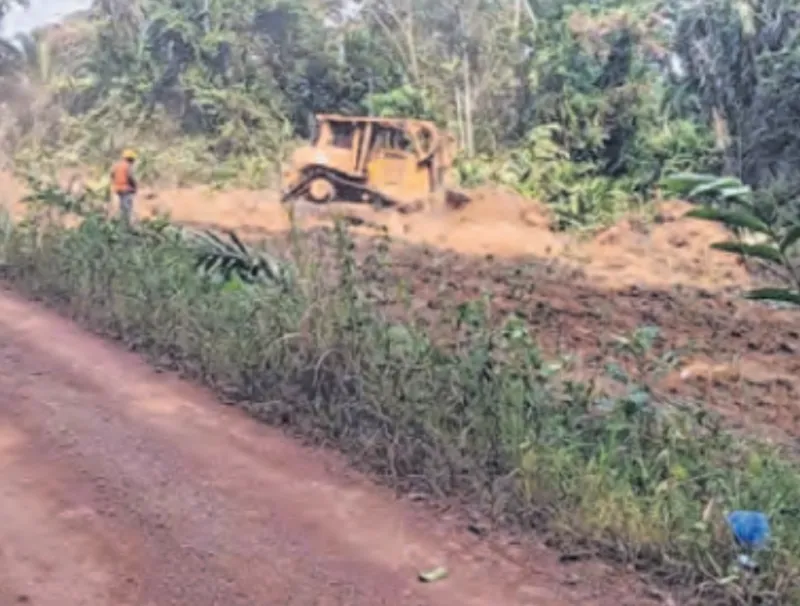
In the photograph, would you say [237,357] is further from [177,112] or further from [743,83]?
[177,112]

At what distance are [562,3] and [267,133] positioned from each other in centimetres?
774

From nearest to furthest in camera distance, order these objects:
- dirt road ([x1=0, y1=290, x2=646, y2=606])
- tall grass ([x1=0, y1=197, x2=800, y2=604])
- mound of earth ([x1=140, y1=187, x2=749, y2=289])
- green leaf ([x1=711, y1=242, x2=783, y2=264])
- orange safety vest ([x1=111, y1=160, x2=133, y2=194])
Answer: green leaf ([x1=711, y1=242, x2=783, y2=264]) → dirt road ([x1=0, y1=290, x2=646, y2=606]) → tall grass ([x1=0, y1=197, x2=800, y2=604]) → orange safety vest ([x1=111, y1=160, x2=133, y2=194]) → mound of earth ([x1=140, y1=187, x2=749, y2=289])

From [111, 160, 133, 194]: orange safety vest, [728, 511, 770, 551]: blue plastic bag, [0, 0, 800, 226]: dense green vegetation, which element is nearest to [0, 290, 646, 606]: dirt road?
[728, 511, 770, 551]: blue plastic bag

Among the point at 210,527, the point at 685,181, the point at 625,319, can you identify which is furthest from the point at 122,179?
the point at 685,181

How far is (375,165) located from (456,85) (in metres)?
7.16

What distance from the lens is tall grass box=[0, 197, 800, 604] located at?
344 centimetres

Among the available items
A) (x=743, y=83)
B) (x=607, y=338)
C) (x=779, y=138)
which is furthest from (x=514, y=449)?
(x=743, y=83)

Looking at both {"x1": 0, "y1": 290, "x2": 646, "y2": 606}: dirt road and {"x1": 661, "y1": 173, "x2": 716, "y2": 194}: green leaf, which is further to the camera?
{"x1": 0, "y1": 290, "x2": 646, "y2": 606}: dirt road

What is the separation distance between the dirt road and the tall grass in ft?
0.63

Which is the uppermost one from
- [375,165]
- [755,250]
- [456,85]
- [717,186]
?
[456,85]

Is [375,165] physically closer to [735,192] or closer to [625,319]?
[625,319]

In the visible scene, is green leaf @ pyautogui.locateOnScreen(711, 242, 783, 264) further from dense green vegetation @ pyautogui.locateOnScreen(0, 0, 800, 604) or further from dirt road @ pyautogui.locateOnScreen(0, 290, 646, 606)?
dirt road @ pyautogui.locateOnScreen(0, 290, 646, 606)

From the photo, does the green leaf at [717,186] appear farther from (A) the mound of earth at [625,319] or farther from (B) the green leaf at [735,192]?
(A) the mound of earth at [625,319]

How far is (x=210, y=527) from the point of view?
12.0 ft
